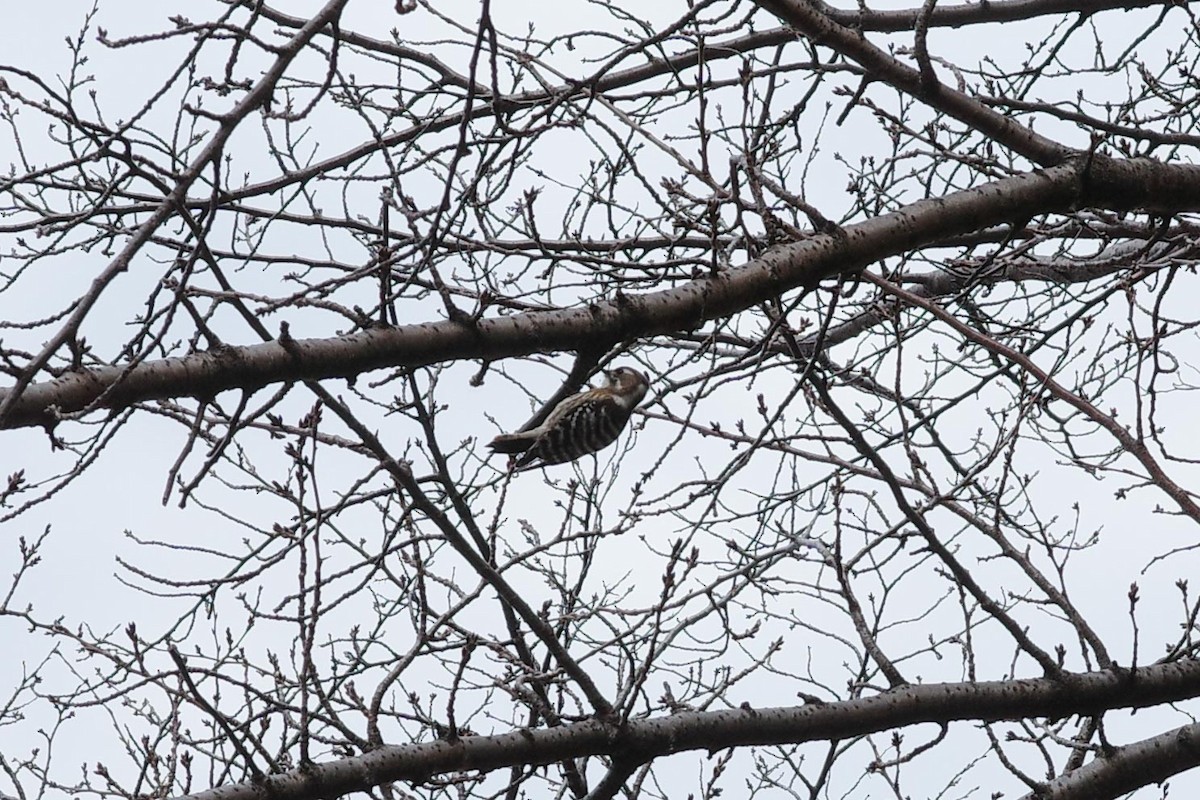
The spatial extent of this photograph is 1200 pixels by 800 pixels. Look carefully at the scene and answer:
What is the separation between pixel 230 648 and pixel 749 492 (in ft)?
8.05

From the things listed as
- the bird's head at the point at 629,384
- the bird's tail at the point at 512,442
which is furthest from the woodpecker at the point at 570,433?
the bird's head at the point at 629,384

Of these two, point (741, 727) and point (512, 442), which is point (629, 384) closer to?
point (512, 442)

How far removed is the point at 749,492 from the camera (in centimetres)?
541

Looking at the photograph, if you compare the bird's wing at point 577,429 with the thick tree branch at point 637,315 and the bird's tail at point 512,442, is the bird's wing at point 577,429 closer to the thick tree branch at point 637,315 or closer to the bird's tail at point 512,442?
the bird's tail at point 512,442

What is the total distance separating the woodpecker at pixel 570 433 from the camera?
4594mm

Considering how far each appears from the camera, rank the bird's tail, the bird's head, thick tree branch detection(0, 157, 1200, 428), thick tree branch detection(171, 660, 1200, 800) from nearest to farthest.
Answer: thick tree branch detection(0, 157, 1200, 428), thick tree branch detection(171, 660, 1200, 800), the bird's tail, the bird's head

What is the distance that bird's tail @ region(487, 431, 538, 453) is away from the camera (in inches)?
181

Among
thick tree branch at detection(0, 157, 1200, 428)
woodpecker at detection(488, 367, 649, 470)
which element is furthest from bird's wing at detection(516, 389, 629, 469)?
thick tree branch at detection(0, 157, 1200, 428)

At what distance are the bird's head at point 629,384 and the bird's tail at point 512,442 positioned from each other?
2.99 ft

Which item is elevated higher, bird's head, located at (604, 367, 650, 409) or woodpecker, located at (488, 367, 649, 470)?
bird's head, located at (604, 367, 650, 409)

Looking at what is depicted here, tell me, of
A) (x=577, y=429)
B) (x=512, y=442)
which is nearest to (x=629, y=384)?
(x=577, y=429)

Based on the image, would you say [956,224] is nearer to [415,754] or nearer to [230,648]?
[415,754]

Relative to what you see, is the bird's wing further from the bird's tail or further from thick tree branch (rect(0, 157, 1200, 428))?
thick tree branch (rect(0, 157, 1200, 428))

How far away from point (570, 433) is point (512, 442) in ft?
0.76
